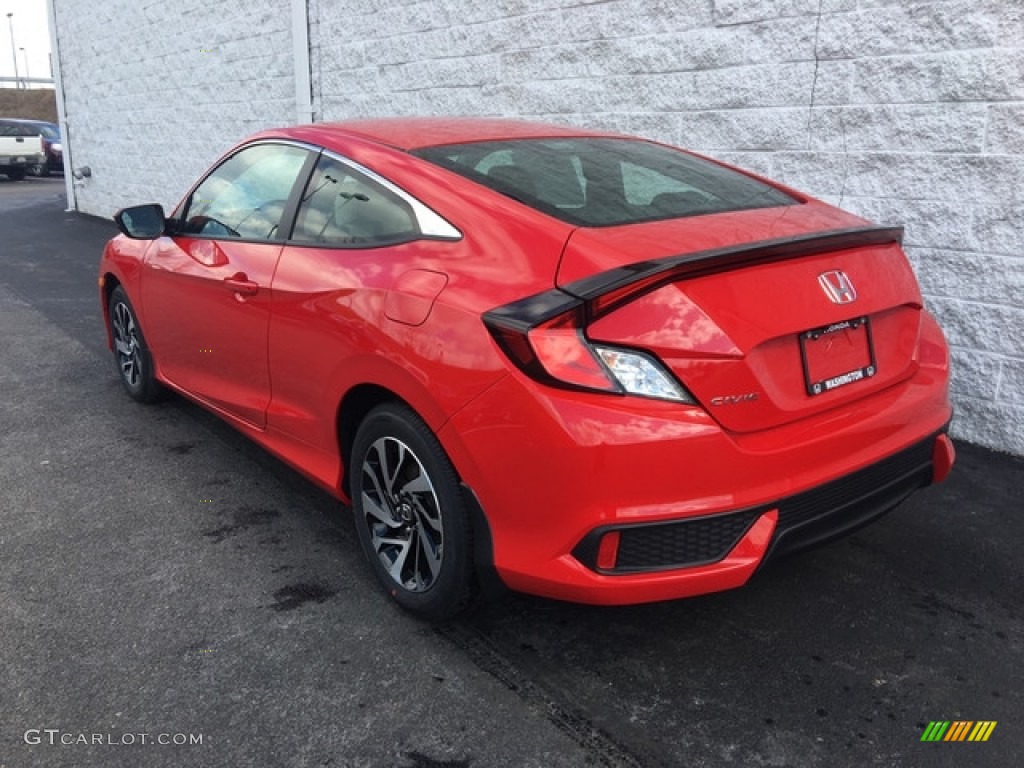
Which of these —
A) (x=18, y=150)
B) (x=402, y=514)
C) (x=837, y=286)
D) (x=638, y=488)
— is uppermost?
(x=837, y=286)

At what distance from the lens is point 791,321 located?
8.36 ft

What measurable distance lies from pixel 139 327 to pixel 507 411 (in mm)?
3247

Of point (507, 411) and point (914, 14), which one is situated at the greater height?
point (914, 14)

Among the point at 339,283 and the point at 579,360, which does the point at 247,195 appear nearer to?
the point at 339,283

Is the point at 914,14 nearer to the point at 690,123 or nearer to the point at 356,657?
the point at 690,123

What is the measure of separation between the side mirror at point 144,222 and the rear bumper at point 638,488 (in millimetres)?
2432

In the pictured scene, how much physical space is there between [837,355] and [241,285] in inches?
88.5

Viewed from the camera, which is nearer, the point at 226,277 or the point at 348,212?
the point at 348,212

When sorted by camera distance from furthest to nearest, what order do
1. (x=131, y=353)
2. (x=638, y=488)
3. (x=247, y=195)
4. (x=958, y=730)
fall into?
(x=131, y=353), (x=247, y=195), (x=958, y=730), (x=638, y=488)

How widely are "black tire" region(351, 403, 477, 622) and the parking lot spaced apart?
0.14 metres

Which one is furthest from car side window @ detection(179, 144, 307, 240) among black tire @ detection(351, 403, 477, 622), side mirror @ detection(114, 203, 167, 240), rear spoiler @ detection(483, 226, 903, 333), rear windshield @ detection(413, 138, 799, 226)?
rear spoiler @ detection(483, 226, 903, 333)

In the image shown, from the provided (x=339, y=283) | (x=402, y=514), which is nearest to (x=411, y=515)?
(x=402, y=514)

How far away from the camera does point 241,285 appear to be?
12.0 feet

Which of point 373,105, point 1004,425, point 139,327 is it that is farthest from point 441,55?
point 1004,425
